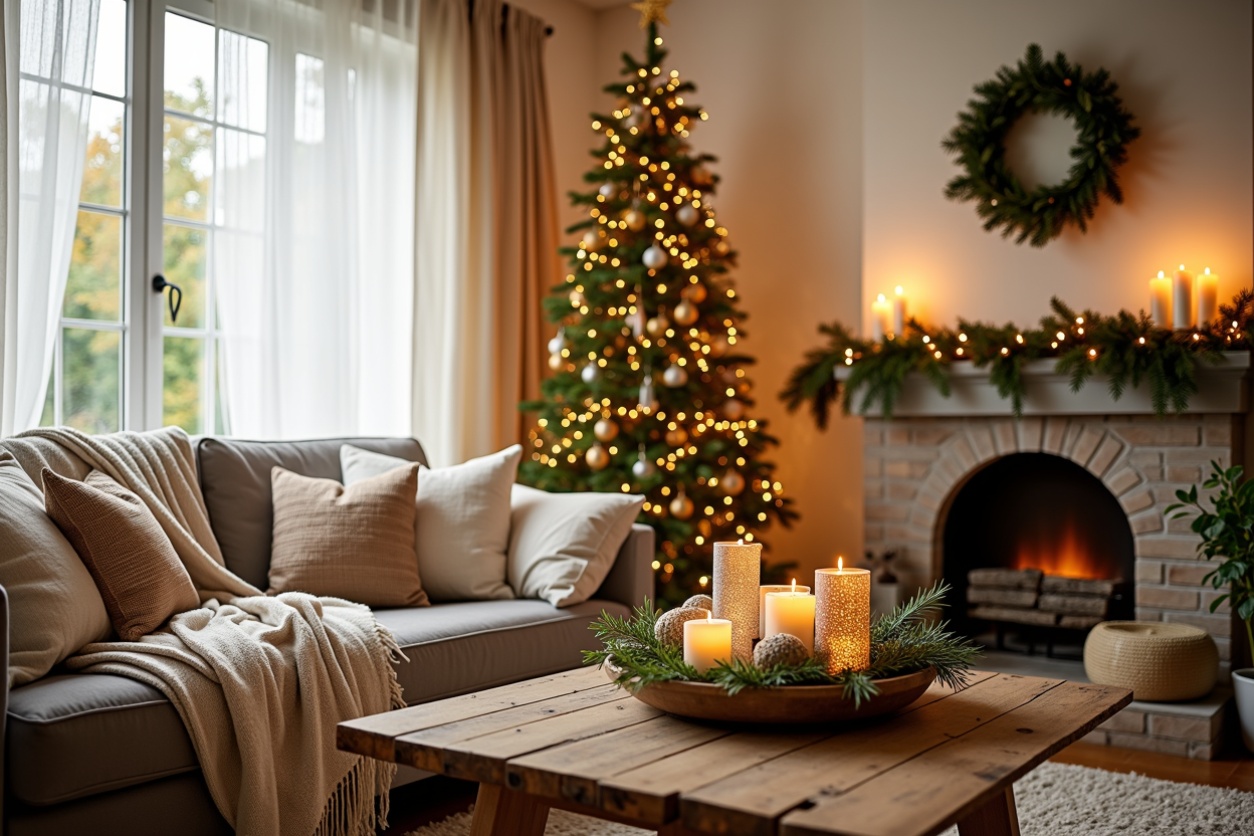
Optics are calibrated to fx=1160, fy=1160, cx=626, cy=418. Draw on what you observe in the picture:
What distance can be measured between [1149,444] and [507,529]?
2.11 m

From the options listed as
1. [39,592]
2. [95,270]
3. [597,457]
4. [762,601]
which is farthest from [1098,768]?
[95,270]

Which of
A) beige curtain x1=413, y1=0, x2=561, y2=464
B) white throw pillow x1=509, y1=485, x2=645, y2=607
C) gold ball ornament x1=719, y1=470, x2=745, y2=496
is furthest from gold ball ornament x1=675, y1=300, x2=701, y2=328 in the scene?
Answer: white throw pillow x1=509, y1=485, x2=645, y2=607

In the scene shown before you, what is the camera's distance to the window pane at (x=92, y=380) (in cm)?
343

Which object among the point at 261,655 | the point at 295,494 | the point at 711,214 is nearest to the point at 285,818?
the point at 261,655

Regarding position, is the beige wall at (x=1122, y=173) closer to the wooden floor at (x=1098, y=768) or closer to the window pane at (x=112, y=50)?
the wooden floor at (x=1098, y=768)

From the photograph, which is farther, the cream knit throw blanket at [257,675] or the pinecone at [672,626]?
the cream knit throw blanket at [257,675]

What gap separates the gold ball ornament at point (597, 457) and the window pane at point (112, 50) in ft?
6.25

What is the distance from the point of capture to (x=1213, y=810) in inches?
112

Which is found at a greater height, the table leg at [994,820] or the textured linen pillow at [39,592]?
the textured linen pillow at [39,592]

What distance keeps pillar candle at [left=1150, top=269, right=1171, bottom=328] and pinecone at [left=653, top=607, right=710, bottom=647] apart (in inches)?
96.3

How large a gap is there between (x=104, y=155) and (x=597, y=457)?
1.86 meters

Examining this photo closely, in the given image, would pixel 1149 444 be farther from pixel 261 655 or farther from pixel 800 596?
pixel 261 655

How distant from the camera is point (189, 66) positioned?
3672mm

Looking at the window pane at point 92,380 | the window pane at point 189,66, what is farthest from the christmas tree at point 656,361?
the window pane at point 92,380
